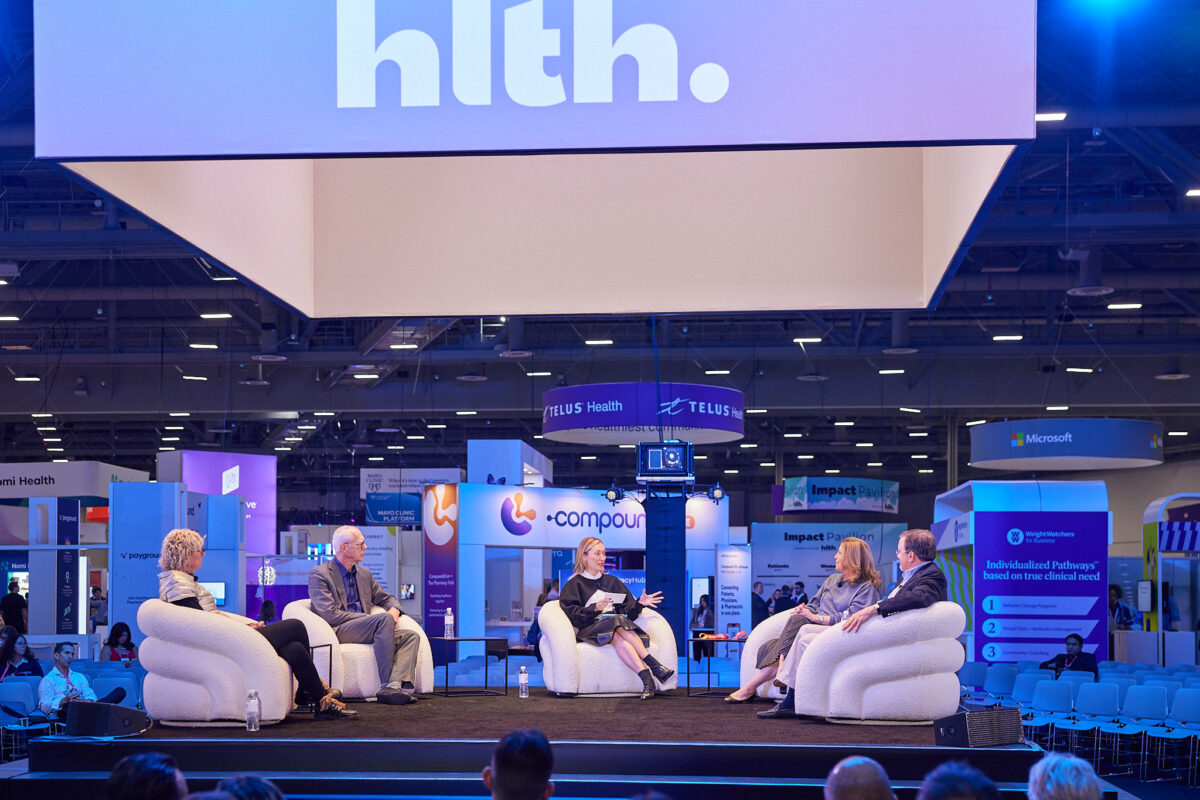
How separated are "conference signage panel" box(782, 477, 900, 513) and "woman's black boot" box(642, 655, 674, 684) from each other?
15.1m

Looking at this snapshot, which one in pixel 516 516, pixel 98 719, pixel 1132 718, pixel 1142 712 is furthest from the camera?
pixel 516 516

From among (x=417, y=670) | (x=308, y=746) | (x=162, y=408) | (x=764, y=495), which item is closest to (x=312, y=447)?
(x=162, y=408)

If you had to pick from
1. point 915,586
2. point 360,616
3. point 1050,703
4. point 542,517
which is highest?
point 915,586

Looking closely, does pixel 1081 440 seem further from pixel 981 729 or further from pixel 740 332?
pixel 981 729

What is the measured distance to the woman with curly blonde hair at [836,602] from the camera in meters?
6.70

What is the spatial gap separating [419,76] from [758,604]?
61.0 ft

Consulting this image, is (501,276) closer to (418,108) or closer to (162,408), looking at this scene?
(418,108)

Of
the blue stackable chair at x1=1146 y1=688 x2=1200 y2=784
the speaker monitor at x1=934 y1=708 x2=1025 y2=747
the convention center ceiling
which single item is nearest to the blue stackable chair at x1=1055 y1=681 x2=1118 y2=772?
the blue stackable chair at x1=1146 y1=688 x2=1200 y2=784

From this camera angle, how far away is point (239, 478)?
59.3ft

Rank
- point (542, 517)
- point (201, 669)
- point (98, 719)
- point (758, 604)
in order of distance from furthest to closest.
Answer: point (758, 604) → point (542, 517) → point (201, 669) → point (98, 719)

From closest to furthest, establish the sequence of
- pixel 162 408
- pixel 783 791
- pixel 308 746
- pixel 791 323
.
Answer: pixel 783 791, pixel 308 746, pixel 791 323, pixel 162 408

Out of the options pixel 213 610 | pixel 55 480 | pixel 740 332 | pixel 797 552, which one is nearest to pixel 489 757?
pixel 213 610

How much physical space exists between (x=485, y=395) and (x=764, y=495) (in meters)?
20.0

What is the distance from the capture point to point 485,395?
2416 centimetres
